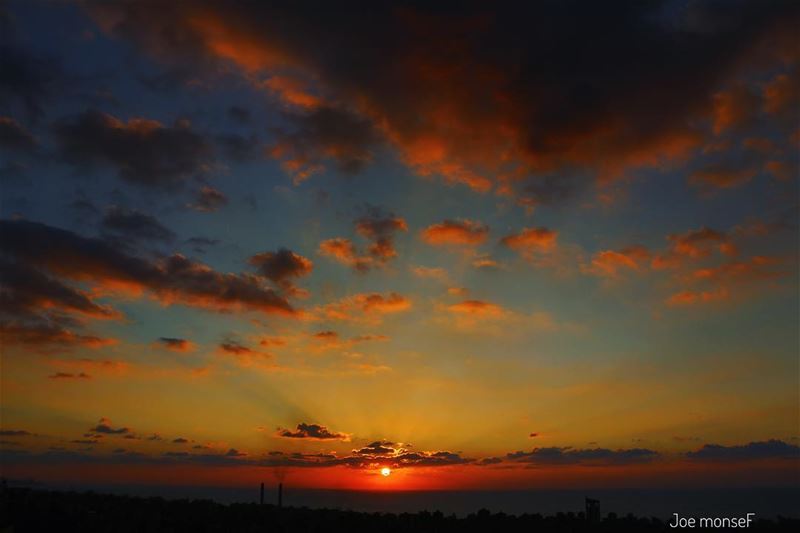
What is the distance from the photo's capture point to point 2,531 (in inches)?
876

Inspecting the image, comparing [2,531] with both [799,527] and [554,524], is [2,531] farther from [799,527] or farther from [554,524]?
[799,527]

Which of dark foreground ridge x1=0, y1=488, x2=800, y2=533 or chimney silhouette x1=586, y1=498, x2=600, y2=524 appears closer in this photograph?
dark foreground ridge x1=0, y1=488, x2=800, y2=533

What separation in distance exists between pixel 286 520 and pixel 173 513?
224 inches

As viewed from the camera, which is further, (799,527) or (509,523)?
(509,523)

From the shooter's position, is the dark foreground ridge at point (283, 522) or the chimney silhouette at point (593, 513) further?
the chimney silhouette at point (593, 513)

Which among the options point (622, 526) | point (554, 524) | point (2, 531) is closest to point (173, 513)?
point (2, 531)

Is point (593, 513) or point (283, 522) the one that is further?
point (593, 513)

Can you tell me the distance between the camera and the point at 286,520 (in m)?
30.1

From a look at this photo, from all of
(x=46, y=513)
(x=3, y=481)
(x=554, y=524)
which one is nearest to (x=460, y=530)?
(x=554, y=524)

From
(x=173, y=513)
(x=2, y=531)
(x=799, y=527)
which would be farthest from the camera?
(x=173, y=513)

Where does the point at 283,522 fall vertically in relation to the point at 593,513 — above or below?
above

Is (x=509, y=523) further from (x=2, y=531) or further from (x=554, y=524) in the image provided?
(x=2, y=531)

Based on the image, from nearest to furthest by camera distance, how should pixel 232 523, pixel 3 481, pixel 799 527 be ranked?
pixel 799 527 → pixel 232 523 → pixel 3 481

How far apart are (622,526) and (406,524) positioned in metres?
9.26
